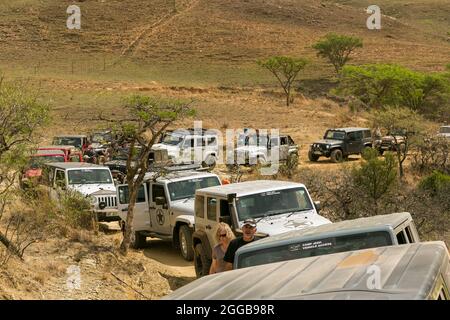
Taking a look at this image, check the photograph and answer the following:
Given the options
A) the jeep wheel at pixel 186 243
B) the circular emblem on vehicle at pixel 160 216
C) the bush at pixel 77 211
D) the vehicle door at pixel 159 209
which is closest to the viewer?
the jeep wheel at pixel 186 243

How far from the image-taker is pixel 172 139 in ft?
90.5

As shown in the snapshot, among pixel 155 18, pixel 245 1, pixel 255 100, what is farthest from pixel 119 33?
pixel 255 100

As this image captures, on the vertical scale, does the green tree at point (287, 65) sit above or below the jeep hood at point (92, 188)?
above

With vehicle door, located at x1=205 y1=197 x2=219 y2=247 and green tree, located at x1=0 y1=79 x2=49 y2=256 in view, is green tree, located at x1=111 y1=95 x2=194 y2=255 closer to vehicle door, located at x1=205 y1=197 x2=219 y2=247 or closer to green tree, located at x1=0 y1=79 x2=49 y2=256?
vehicle door, located at x1=205 y1=197 x2=219 y2=247

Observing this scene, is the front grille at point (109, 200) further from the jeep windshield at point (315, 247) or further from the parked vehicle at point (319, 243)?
the jeep windshield at point (315, 247)

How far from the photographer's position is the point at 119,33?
7319 centimetres

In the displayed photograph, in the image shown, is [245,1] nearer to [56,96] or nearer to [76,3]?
[76,3]

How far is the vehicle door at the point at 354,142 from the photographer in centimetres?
2997

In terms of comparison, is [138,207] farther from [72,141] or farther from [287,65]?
[287,65]

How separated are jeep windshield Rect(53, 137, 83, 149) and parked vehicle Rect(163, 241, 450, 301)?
2324 cm

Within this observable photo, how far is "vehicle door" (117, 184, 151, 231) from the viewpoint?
13297mm

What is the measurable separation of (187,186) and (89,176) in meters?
4.36

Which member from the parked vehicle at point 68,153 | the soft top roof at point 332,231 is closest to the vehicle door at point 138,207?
the soft top roof at point 332,231


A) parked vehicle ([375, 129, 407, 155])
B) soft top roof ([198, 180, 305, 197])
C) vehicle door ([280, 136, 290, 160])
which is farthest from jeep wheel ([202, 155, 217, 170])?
soft top roof ([198, 180, 305, 197])
